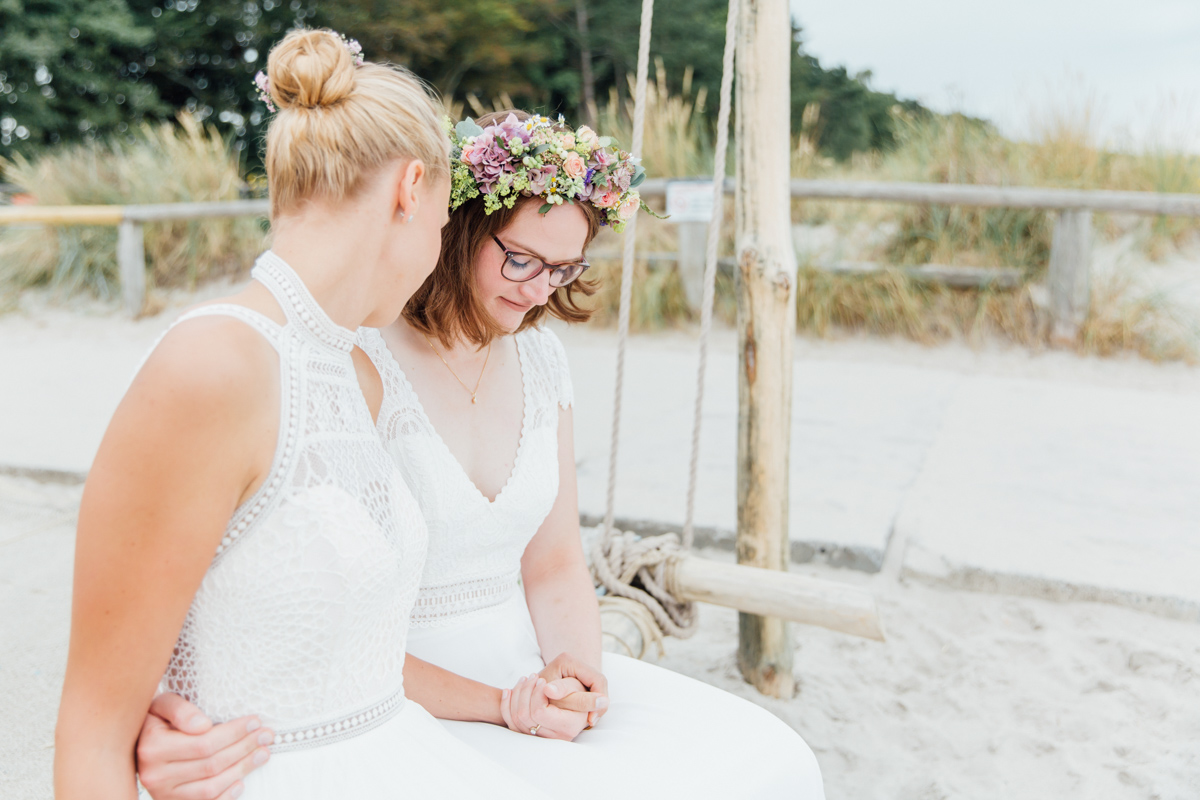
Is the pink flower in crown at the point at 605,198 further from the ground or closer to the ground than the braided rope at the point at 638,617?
further from the ground

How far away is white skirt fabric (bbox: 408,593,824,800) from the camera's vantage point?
1.27 metres

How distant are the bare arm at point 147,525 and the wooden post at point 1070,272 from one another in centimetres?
607

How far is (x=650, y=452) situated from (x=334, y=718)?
3.14 metres

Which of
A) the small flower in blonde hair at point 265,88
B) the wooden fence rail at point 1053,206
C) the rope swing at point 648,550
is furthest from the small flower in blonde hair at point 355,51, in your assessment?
the wooden fence rail at point 1053,206

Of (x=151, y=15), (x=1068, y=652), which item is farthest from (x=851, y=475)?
(x=151, y=15)

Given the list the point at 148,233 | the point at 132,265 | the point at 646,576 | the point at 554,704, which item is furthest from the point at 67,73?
the point at 554,704

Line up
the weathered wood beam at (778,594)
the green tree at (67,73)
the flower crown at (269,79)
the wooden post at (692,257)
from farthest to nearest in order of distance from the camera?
the green tree at (67,73)
the wooden post at (692,257)
the weathered wood beam at (778,594)
the flower crown at (269,79)

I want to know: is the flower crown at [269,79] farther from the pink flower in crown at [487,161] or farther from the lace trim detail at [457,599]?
the lace trim detail at [457,599]

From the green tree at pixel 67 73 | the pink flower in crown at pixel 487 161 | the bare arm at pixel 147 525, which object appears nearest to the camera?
the bare arm at pixel 147 525

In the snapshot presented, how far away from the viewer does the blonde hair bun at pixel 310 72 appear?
100 centimetres

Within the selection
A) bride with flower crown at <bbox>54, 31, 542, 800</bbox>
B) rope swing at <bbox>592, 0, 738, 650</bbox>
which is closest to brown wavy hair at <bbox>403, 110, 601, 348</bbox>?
bride with flower crown at <bbox>54, 31, 542, 800</bbox>

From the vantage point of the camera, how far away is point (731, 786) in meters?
1.27

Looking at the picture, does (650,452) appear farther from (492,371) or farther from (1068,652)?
(492,371)

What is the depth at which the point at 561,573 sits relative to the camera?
1.71 meters
